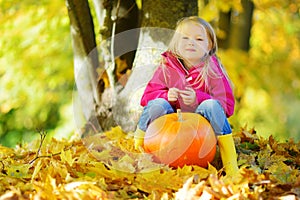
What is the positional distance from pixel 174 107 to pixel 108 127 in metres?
1.26

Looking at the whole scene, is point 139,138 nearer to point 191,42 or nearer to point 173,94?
point 173,94

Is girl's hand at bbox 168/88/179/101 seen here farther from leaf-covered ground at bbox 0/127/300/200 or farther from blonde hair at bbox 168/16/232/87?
leaf-covered ground at bbox 0/127/300/200

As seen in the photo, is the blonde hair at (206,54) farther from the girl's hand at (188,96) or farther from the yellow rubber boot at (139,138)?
the yellow rubber boot at (139,138)

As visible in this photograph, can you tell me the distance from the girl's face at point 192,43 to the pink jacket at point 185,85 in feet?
0.13

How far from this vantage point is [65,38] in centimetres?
515

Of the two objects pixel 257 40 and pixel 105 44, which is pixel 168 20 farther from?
pixel 257 40

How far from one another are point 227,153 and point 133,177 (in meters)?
0.44

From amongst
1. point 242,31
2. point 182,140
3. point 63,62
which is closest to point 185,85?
point 182,140

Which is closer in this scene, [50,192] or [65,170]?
[50,192]

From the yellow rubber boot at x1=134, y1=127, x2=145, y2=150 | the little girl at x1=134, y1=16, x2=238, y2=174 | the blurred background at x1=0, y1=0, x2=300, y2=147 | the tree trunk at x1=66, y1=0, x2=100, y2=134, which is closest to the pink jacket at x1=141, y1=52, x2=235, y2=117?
the little girl at x1=134, y1=16, x2=238, y2=174

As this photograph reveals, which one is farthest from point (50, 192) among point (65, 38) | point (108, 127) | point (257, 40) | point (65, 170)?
point (257, 40)

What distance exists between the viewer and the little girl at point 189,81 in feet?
7.57

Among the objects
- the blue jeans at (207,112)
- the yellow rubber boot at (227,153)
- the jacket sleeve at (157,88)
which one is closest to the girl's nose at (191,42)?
the jacket sleeve at (157,88)

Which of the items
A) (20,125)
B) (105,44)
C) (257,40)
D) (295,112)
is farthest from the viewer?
(295,112)
